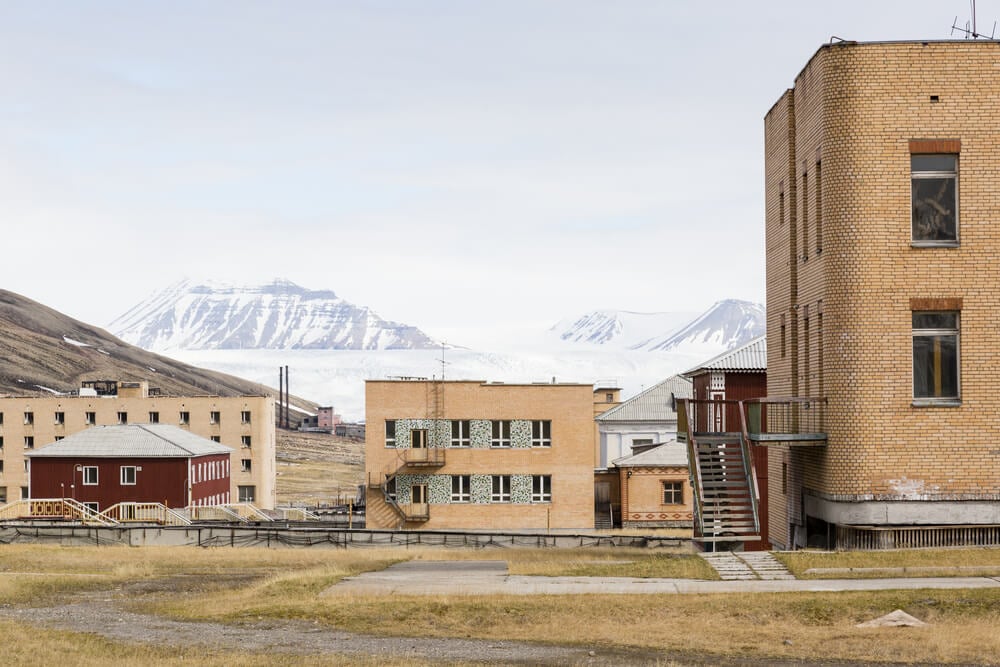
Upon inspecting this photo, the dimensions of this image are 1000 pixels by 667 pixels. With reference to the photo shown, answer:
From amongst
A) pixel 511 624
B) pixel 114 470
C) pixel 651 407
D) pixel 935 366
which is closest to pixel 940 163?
pixel 935 366

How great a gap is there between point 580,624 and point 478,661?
3.92 m

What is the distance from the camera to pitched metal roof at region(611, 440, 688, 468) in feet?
255

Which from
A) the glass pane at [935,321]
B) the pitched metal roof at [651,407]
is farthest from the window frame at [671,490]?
the glass pane at [935,321]

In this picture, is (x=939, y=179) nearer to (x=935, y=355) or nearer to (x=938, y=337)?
(x=938, y=337)

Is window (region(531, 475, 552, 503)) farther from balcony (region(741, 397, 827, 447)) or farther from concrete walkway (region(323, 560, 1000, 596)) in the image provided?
concrete walkway (region(323, 560, 1000, 596))

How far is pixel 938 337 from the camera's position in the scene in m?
33.5

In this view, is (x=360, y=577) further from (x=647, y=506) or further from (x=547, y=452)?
(x=647, y=506)

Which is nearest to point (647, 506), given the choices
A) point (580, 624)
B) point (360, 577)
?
point (360, 577)

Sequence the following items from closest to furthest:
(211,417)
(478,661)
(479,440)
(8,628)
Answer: (478,661), (8,628), (479,440), (211,417)

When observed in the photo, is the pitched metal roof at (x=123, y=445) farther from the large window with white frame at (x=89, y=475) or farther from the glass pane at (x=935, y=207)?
the glass pane at (x=935, y=207)

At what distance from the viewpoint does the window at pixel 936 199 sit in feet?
110

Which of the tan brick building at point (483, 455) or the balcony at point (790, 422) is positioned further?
the tan brick building at point (483, 455)

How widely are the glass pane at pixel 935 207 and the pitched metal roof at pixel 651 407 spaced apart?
6131 centimetres

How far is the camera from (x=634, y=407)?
Answer: 95.9 m
